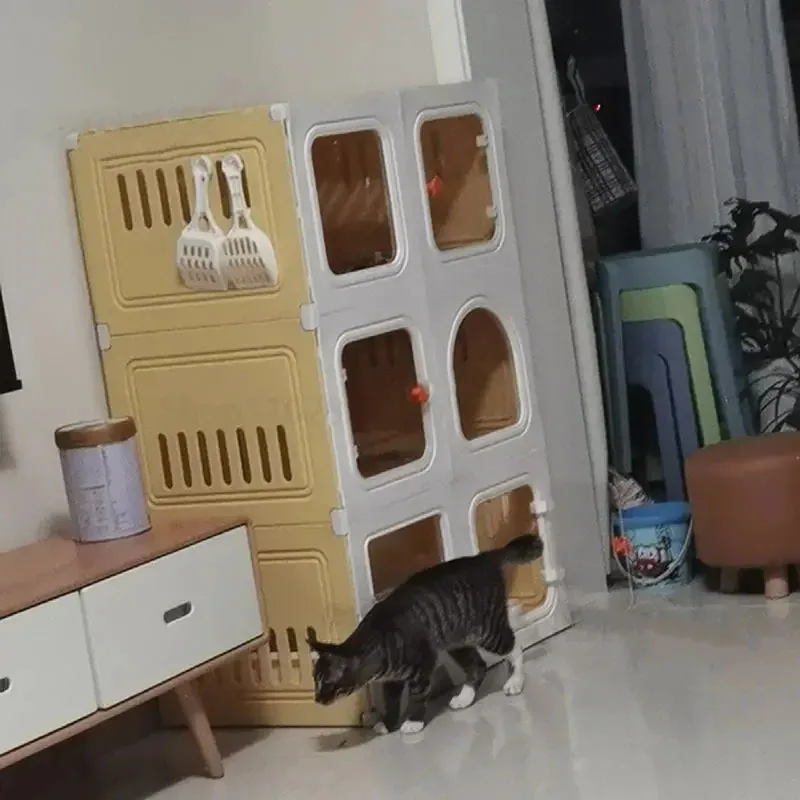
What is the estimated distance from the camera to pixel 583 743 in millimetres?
2701

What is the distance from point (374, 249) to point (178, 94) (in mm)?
601

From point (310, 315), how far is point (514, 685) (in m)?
0.84

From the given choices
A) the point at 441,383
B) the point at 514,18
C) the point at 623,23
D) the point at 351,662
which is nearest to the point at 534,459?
the point at 441,383

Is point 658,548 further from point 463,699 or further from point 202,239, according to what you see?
point 202,239

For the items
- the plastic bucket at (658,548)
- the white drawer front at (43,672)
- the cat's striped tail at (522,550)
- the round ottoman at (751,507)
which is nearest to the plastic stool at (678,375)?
the plastic bucket at (658,548)

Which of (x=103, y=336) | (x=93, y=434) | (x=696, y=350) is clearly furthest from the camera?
(x=696, y=350)

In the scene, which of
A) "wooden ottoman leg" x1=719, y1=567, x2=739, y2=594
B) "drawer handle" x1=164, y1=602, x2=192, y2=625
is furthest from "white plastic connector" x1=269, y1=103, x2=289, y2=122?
"wooden ottoman leg" x1=719, y1=567, x2=739, y2=594

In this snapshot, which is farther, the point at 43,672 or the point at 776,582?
the point at 776,582

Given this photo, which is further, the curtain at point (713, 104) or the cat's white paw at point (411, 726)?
the curtain at point (713, 104)

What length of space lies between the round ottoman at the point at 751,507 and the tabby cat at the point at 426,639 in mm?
539

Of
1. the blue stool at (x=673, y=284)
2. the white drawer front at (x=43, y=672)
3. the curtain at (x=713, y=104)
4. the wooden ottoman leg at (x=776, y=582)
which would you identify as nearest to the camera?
the white drawer front at (x=43, y=672)

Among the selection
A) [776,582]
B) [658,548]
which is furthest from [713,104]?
[776,582]

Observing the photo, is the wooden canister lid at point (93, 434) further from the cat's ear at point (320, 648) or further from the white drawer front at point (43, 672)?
the cat's ear at point (320, 648)

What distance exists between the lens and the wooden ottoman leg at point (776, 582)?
352 cm
